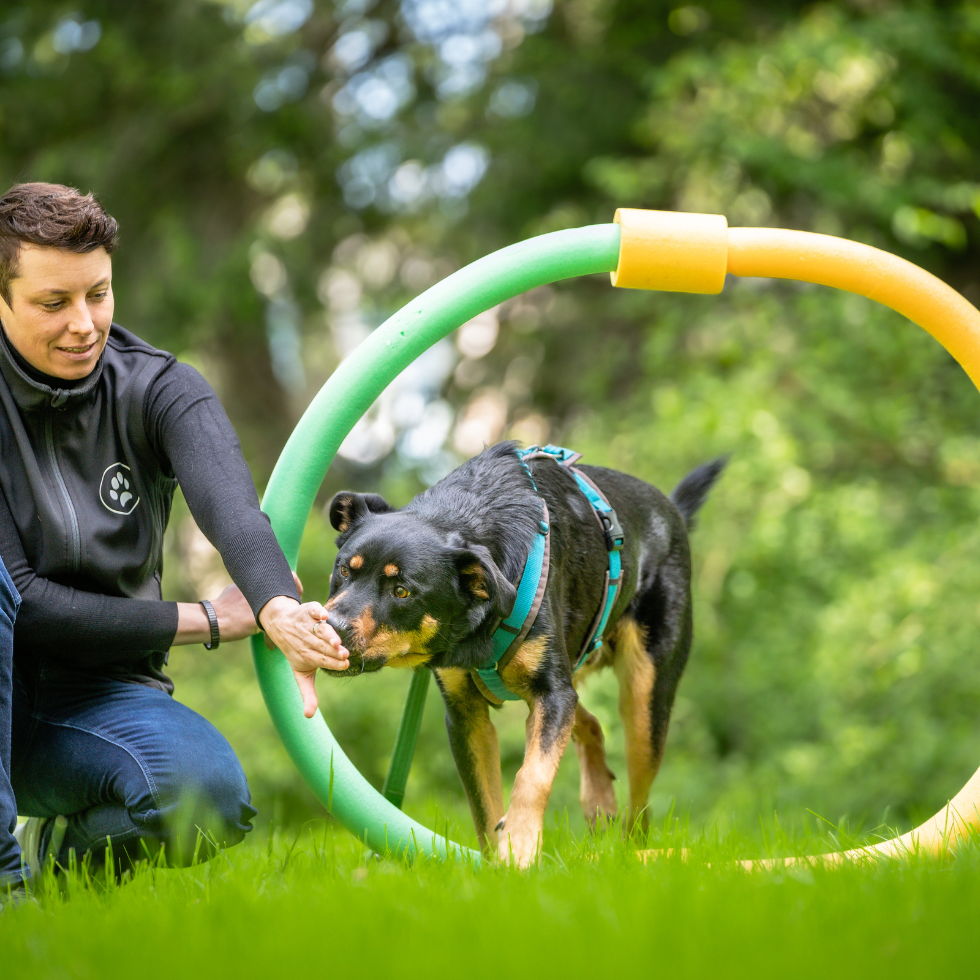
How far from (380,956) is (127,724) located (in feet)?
4.02

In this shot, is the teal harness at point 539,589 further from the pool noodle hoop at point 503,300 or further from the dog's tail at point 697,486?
the dog's tail at point 697,486

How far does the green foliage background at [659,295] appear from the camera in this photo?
6219 millimetres

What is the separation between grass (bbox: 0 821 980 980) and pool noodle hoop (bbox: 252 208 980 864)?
1.40 ft

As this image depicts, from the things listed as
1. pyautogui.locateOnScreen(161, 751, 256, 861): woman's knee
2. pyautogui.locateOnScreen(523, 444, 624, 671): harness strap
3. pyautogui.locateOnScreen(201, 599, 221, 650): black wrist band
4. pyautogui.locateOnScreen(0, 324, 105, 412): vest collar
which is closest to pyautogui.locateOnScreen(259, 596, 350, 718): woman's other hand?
pyautogui.locateOnScreen(201, 599, 221, 650): black wrist band

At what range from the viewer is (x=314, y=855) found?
2.76 m

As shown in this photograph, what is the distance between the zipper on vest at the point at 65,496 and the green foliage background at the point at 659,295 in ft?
7.42

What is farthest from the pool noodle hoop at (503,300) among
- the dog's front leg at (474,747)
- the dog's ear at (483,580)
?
the dog's ear at (483,580)

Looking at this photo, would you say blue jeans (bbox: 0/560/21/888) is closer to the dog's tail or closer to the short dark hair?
the short dark hair

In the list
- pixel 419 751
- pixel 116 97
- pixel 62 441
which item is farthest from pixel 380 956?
pixel 116 97

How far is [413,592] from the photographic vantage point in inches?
109

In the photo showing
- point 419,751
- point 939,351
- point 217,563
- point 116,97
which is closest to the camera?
point 419,751

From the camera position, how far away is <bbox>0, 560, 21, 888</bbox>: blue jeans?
2357 mm

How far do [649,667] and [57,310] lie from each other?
221cm

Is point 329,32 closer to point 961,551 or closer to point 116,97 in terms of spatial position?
point 116,97
